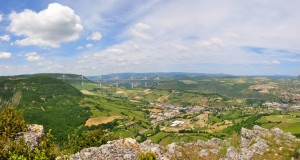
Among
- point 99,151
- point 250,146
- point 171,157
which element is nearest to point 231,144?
point 250,146

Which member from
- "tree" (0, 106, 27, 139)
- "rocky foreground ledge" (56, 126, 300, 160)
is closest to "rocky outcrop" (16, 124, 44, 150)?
"tree" (0, 106, 27, 139)

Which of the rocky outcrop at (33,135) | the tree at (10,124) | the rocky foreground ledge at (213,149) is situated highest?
the tree at (10,124)

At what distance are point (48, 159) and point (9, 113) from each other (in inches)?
622

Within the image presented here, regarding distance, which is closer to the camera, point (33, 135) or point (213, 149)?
point (33, 135)

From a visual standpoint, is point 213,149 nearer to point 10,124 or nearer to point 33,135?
point 33,135

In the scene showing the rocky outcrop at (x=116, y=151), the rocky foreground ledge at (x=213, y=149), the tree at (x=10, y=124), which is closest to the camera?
the tree at (x=10, y=124)

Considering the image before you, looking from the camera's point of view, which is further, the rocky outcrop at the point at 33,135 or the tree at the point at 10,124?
the rocky outcrop at the point at 33,135

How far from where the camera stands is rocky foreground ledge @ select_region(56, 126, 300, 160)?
60844 millimetres

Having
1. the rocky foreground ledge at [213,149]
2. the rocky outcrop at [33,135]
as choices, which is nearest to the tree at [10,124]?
the rocky outcrop at [33,135]

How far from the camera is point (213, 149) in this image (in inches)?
3297

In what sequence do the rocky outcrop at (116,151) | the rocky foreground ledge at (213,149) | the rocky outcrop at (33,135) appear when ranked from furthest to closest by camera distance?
the rocky foreground ledge at (213,149) < the rocky outcrop at (116,151) < the rocky outcrop at (33,135)

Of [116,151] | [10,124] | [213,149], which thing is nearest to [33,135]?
[10,124]

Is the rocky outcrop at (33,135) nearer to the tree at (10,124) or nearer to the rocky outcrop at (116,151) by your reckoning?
the tree at (10,124)

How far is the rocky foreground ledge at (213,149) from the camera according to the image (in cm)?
6084
